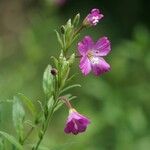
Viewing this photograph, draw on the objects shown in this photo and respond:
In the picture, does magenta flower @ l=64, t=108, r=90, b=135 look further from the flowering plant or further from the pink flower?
the pink flower

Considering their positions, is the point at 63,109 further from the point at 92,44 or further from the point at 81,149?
the point at 92,44

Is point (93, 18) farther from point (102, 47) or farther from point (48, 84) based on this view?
point (48, 84)

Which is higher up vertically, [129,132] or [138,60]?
[138,60]

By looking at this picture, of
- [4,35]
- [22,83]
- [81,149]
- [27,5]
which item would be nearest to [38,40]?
[22,83]

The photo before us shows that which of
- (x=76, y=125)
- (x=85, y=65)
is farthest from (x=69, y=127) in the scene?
(x=85, y=65)

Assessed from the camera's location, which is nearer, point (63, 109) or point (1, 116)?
point (1, 116)

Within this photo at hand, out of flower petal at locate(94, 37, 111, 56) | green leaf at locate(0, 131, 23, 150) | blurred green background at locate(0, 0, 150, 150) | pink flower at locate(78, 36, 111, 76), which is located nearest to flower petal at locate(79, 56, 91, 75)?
pink flower at locate(78, 36, 111, 76)

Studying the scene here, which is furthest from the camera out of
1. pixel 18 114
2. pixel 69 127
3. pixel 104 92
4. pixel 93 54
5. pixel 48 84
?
pixel 104 92

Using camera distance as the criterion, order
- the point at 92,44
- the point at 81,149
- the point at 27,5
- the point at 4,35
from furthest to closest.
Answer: the point at 27,5 < the point at 4,35 < the point at 81,149 < the point at 92,44
